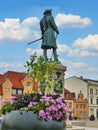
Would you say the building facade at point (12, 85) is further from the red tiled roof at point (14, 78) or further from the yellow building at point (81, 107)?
the yellow building at point (81, 107)

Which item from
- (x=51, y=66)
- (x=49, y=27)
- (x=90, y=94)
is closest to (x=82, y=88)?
(x=90, y=94)

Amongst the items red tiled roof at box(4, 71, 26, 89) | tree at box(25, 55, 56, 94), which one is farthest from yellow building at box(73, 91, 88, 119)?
tree at box(25, 55, 56, 94)

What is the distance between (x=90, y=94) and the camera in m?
82.1

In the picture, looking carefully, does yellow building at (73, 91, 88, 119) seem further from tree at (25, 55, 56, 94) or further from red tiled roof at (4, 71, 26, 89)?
tree at (25, 55, 56, 94)

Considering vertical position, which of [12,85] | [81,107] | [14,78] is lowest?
[81,107]

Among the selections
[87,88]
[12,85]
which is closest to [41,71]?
[12,85]

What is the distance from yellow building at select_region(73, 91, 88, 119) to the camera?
7618 centimetres

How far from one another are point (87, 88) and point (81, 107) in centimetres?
476

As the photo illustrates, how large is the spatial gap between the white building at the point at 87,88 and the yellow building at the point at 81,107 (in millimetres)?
2095

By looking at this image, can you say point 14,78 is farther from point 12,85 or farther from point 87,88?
point 87,88

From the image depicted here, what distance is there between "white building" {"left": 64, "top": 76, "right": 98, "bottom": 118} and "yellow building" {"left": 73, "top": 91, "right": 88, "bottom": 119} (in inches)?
82.5

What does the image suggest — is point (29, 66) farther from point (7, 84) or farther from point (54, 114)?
point (7, 84)

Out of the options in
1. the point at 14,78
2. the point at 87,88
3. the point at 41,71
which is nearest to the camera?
the point at 41,71

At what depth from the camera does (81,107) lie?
255ft
